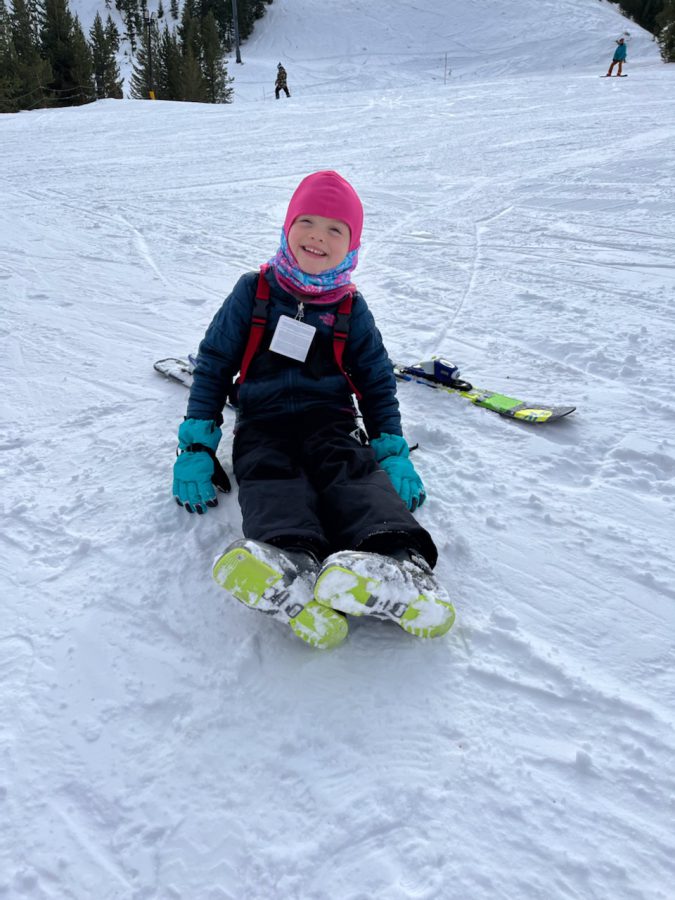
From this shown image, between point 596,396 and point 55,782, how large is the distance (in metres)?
2.78

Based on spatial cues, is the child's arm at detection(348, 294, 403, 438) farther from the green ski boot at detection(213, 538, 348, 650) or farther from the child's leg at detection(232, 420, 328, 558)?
the green ski boot at detection(213, 538, 348, 650)

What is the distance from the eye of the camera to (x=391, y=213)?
6.38 metres

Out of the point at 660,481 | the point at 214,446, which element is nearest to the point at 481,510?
the point at 660,481

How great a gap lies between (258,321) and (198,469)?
0.60 m

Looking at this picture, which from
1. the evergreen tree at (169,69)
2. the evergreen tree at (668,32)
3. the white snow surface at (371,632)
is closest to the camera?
the white snow surface at (371,632)

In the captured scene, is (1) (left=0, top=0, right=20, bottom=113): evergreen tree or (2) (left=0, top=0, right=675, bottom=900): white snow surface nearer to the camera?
(2) (left=0, top=0, right=675, bottom=900): white snow surface

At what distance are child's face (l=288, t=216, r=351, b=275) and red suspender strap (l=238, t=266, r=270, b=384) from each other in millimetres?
180

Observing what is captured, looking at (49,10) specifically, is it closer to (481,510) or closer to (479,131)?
(479,131)

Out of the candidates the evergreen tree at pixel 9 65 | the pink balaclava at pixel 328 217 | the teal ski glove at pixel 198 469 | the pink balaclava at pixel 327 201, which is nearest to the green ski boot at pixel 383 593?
the teal ski glove at pixel 198 469

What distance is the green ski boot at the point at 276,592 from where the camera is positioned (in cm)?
163

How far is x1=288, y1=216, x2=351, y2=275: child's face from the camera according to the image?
221cm

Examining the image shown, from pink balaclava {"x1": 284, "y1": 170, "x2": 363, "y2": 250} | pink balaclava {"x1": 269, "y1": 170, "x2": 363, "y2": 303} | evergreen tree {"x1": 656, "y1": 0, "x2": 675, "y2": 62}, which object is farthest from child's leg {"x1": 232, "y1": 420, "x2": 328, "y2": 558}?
evergreen tree {"x1": 656, "y1": 0, "x2": 675, "y2": 62}

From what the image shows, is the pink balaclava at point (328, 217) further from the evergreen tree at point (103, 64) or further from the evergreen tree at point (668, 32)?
the evergreen tree at point (103, 64)

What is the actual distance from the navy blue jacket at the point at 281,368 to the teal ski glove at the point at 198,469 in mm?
78
